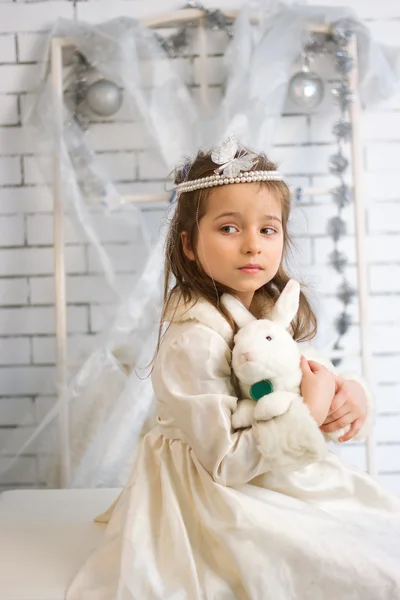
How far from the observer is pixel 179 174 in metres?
1.27

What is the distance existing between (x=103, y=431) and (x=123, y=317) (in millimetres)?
316

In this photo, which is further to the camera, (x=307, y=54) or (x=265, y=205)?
(x=307, y=54)

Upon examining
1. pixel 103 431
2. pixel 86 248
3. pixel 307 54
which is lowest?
pixel 103 431

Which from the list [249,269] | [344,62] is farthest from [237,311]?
[344,62]

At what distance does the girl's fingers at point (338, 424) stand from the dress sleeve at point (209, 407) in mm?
141

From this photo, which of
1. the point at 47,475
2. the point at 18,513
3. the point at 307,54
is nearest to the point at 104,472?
the point at 47,475

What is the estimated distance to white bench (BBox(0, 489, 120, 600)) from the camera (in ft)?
3.59

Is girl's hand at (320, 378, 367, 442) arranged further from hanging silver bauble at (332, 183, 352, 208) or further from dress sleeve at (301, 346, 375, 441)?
hanging silver bauble at (332, 183, 352, 208)

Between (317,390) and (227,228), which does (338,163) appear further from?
(317,390)

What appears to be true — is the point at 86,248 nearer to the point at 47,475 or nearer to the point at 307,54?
the point at 47,475

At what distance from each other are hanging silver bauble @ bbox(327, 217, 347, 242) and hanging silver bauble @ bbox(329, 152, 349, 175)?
0.46ft

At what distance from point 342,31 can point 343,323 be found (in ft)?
2.76

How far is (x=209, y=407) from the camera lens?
3.39 feet

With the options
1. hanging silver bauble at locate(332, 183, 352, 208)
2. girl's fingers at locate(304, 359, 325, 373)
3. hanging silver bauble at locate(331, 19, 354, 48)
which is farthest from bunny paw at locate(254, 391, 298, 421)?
hanging silver bauble at locate(331, 19, 354, 48)
